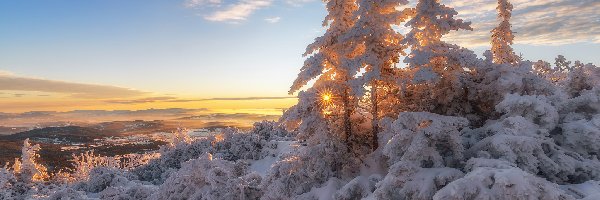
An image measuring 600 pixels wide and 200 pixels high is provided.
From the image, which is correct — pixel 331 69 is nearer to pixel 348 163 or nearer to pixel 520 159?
pixel 348 163

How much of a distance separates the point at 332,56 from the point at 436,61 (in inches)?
132

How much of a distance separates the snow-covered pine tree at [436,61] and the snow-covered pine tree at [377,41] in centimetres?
78

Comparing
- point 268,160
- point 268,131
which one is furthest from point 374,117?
point 268,131

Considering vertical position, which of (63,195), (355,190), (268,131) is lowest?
(63,195)

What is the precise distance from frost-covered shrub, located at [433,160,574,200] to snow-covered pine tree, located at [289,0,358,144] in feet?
21.0

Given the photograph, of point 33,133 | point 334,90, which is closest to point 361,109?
point 334,90

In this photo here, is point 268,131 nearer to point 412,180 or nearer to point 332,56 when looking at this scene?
point 332,56

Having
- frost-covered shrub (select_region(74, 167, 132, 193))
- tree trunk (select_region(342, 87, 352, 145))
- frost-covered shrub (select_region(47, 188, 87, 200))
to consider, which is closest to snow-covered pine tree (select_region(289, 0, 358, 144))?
tree trunk (select_region(342, 87, 352, 145))

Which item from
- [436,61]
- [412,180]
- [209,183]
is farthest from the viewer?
[209,183]

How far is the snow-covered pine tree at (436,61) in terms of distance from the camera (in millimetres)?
13023

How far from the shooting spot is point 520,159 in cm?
1102

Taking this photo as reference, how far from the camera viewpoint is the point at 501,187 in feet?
28.2

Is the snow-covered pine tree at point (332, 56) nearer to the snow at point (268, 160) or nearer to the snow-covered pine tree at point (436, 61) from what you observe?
the snow-covered pine tree at point (436, 61)

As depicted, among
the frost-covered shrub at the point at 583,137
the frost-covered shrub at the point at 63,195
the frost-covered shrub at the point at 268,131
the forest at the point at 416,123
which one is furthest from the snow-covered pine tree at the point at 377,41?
the frost-covered shrub at the point at 268,131
